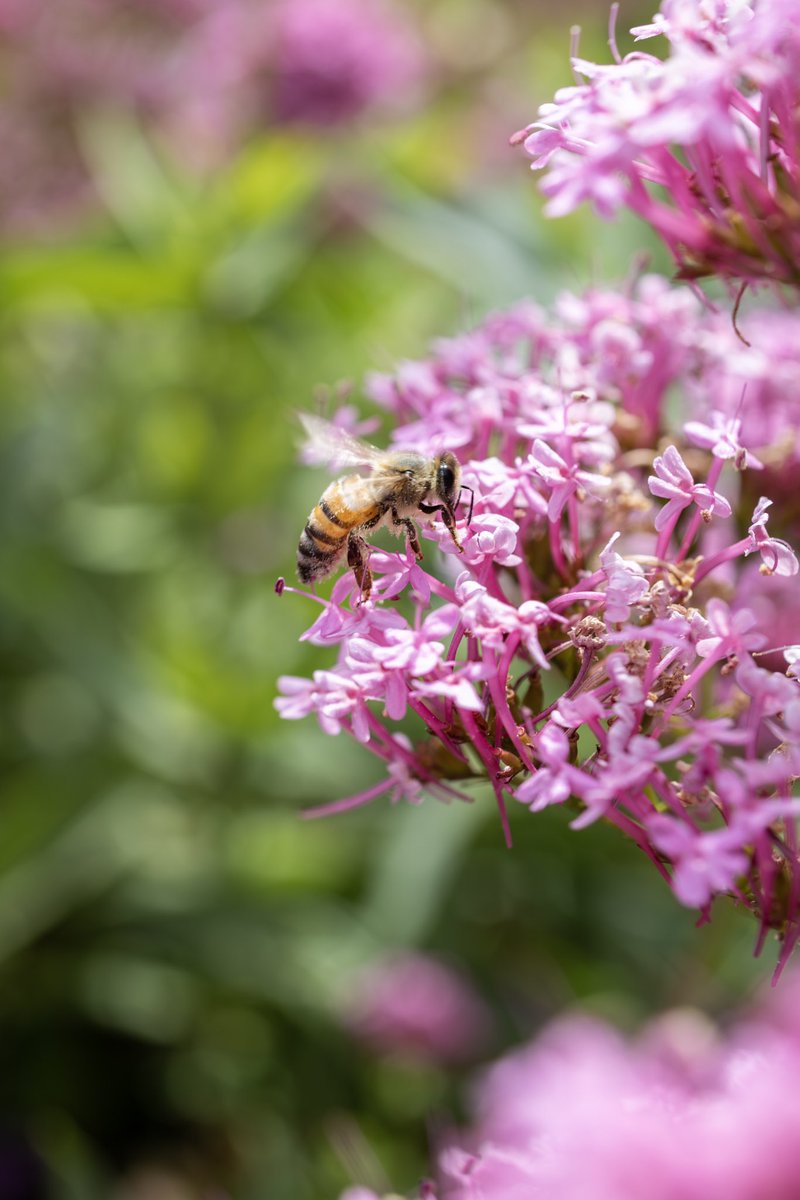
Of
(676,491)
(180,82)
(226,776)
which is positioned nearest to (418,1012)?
(226,776)

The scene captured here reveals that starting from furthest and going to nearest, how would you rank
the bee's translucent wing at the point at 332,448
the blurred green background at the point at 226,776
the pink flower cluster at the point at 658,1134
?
the blurred green background at the point at 226,776
the bee's translucent wing at the point at 332,448
the pink flower cluster at the point at 658,1134

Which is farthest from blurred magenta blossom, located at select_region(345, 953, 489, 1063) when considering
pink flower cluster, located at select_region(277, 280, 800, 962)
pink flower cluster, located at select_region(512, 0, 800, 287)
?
pink flower cluster, located at select_region(512, 0, 800, 287)

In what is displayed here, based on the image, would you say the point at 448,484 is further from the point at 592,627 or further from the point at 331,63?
the point at 331,63

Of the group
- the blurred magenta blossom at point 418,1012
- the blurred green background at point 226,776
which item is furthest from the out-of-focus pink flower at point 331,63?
the blurred magenta blossom at point 418,1012

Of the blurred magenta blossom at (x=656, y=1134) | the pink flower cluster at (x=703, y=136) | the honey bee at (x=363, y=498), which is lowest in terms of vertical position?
the blurred magenta blossom at (x=656, y=1134)

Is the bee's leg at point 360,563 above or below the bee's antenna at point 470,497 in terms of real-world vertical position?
below

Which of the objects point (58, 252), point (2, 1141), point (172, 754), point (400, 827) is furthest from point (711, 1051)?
point (58, 252)

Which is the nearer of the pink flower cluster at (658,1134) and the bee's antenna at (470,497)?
the pink flower cluster at (658,1134)

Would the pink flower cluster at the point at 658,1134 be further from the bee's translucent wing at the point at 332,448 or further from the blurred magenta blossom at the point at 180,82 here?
the blurred magenta blossom at the point at 180,82
